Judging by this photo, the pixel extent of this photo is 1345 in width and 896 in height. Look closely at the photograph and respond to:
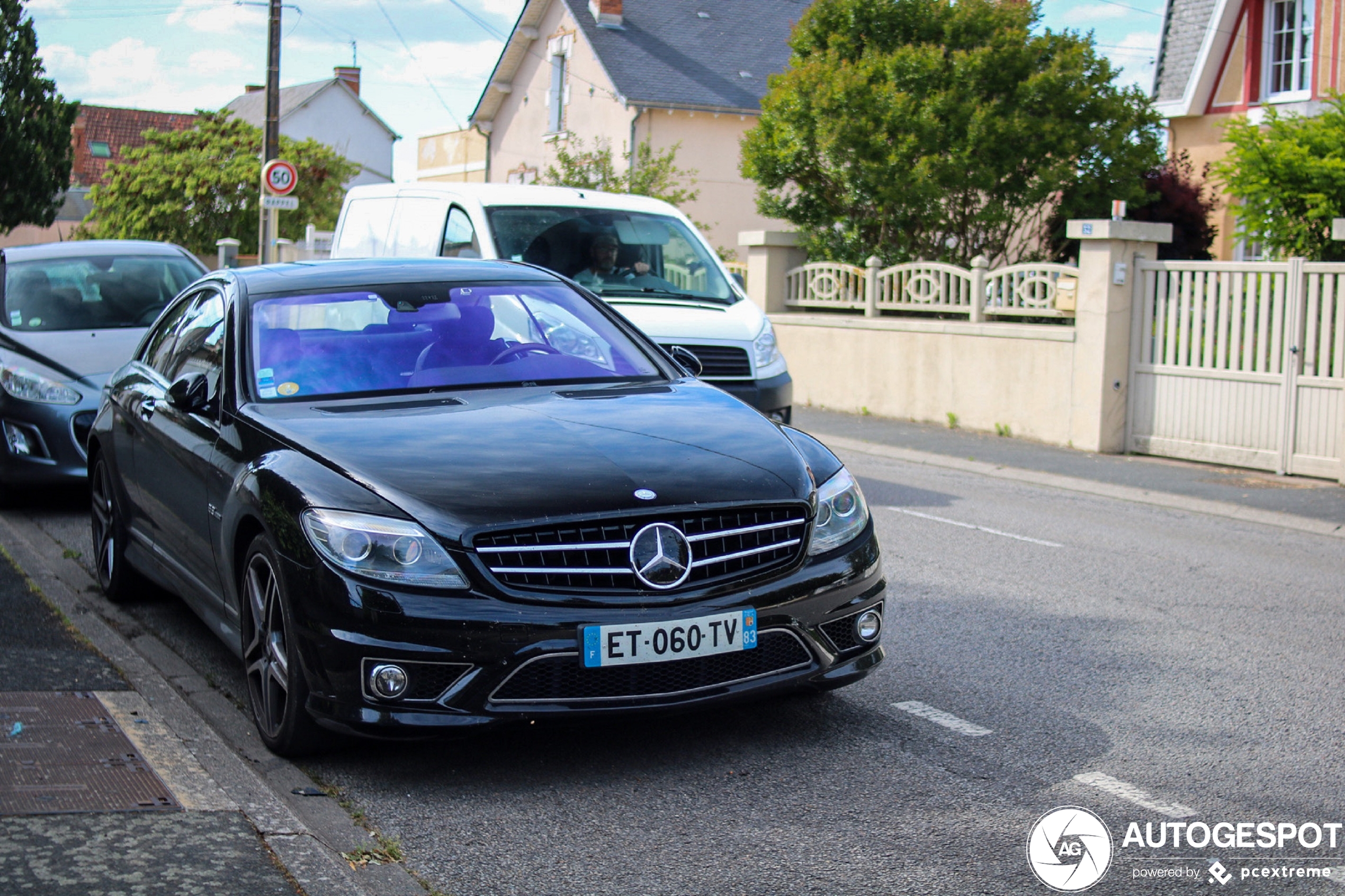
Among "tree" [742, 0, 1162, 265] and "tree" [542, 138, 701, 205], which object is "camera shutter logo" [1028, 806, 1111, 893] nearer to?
"tree" [742, 0, 1162, 265]

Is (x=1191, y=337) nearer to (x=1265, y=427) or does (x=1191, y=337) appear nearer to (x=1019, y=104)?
(x=1265, y=427)

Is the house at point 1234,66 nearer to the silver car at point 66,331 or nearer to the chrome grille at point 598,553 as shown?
the silver car at point 66,331

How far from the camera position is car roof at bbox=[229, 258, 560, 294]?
597cm

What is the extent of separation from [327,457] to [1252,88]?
23838 mm

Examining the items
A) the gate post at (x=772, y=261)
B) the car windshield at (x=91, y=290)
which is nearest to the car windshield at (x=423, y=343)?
the car windshield at (x=91, y=290)

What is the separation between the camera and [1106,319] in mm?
14258

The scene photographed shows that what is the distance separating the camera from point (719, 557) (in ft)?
14.9

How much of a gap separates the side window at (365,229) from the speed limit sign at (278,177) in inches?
449

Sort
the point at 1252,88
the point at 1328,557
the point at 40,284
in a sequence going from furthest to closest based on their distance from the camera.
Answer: the point at 1252,88
the point at 40,284
the point at 1328,557

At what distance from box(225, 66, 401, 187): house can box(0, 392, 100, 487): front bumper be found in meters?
54.5

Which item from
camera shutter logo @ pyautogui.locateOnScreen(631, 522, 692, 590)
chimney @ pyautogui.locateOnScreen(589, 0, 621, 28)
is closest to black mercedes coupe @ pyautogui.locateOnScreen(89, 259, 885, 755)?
camera shutter logo @ pyautogui.locateOnScreen(631, 522, 692, 590)

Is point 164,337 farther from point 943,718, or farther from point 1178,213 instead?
point 1178,213

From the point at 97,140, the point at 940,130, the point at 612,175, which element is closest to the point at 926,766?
the point at 940,130

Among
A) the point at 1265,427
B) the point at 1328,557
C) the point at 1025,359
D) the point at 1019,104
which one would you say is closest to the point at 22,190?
the point at 1019,104
